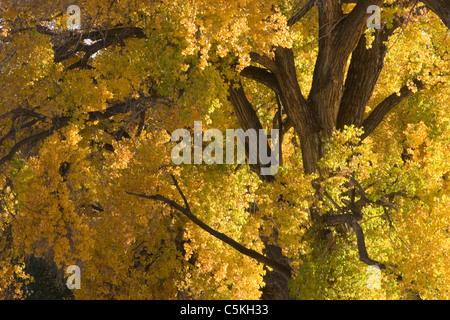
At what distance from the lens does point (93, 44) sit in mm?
16031

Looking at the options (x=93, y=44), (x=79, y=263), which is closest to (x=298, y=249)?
(x=93, y=44)

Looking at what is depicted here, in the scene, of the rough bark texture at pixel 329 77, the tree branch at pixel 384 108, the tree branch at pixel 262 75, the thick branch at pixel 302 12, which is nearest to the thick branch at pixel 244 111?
the tree branch at pixel 262 75

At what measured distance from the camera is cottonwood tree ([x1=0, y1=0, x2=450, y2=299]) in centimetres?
1213

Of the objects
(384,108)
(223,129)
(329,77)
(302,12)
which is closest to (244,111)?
(223,129)

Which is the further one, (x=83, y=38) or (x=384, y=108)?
(x=384, y=108)

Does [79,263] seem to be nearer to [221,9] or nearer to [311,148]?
[311,148]

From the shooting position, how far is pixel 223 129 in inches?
674

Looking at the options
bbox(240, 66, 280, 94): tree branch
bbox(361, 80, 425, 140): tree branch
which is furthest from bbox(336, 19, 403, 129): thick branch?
bbox(240, 66, 280, 94): tree branch

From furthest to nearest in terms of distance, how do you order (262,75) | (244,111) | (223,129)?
1. (223,129)
2. (244,111)
3. (262,75)
